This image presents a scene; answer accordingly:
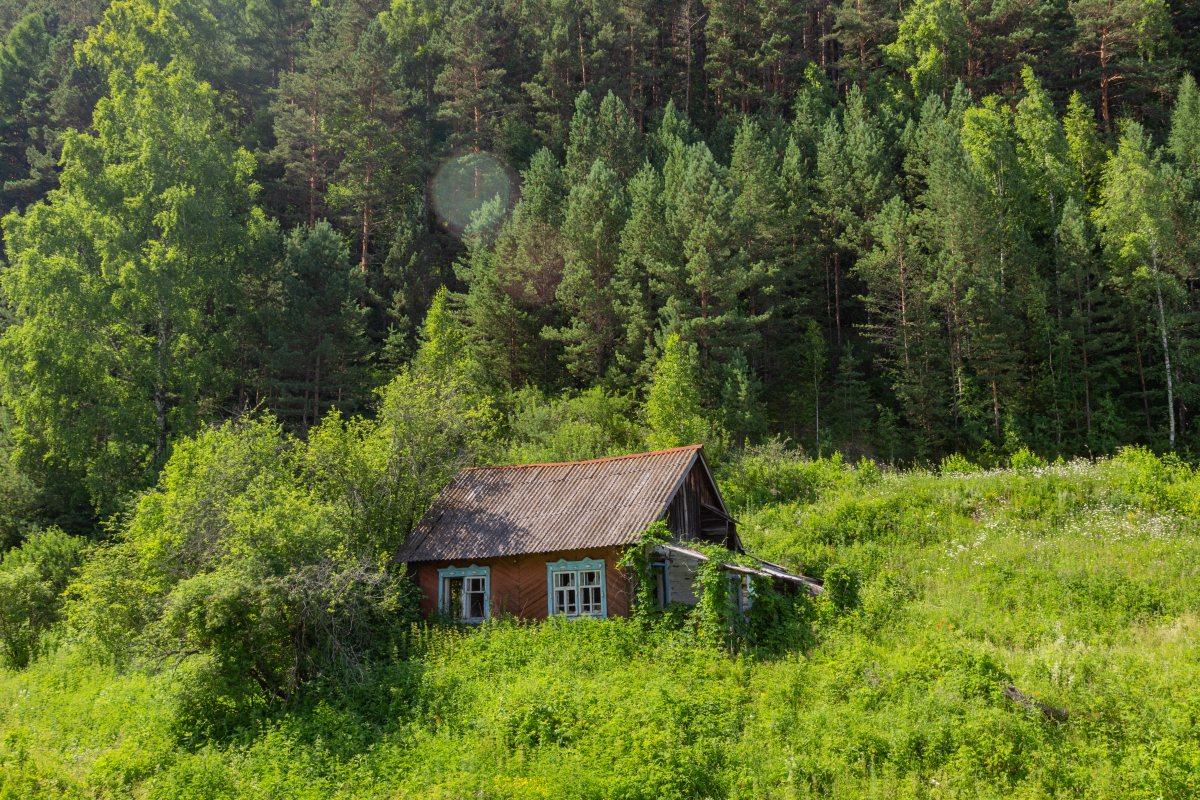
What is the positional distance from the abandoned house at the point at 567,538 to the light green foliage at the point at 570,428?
7.87m

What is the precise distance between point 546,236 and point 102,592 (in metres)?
26.6

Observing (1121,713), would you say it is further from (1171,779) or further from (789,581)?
(789,581)

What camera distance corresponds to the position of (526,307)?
133 feet

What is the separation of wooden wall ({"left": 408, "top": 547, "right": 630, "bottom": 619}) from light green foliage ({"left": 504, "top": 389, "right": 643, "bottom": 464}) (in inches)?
400

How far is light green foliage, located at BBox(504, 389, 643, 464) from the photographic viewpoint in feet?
103

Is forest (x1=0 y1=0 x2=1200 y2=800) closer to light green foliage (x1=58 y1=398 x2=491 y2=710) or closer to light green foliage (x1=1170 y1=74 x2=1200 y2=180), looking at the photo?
light green foliage (x1=58 y1=398 x2=491 y2=710)

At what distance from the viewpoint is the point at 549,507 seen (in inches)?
840

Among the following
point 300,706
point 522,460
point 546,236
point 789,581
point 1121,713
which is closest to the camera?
point 1121,713

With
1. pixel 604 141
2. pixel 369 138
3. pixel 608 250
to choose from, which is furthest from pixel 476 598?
pixel 369 138

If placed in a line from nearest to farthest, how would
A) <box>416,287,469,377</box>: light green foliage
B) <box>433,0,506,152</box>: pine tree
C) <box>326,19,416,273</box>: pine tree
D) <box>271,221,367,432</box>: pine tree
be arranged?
1. <box>416,287,469,377</box>: light green foliage
2. <box>271,221,367,432</box>: pine tree
3. <box>326,19,416,273</box>: pine tree
4. <box>433,0,506,152</box>: pine tree

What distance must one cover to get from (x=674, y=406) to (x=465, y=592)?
12899mm

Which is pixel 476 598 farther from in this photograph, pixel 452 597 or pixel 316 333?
pixel 316 333

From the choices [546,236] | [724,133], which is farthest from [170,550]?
[724,133]

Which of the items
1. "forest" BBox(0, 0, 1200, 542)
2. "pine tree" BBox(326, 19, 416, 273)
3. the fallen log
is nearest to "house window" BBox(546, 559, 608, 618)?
the fallen log
